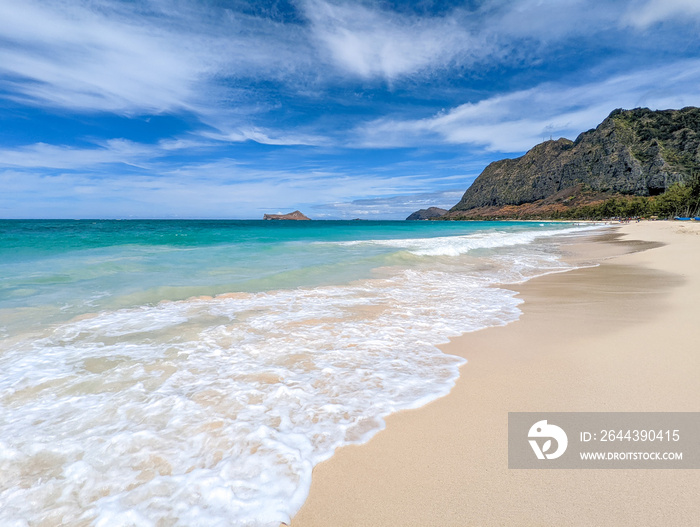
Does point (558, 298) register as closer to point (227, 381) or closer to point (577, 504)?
point (577, 504)

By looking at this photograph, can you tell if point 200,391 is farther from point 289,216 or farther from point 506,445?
point 289,216

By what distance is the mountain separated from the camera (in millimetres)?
124562

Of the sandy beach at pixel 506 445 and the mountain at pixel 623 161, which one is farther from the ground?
the mountain at pixel 623 161

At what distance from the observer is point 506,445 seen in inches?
103

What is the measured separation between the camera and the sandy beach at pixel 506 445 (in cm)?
202

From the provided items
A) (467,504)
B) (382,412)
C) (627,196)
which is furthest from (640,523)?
(627,196)

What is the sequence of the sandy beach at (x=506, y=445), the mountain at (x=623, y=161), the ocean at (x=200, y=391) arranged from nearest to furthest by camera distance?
the sandy beach at (x=506, y=445) → the ocean at (x=200, y=391) → the mountain at (x=623, y=161)

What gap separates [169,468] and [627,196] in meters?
172

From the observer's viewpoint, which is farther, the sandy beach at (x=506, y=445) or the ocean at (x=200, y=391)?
the ocean at (x=200, y=391)

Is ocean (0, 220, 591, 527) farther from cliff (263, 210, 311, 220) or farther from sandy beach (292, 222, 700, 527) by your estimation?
cliff (263, 210, 311, 220)

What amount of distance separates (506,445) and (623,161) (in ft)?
596

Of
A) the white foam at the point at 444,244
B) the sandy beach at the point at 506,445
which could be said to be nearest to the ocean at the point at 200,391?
the sandy beach at the point at 506,445

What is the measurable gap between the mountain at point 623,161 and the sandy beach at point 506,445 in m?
160

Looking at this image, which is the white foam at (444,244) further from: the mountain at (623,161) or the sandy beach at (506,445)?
the mountain at (623,161)
